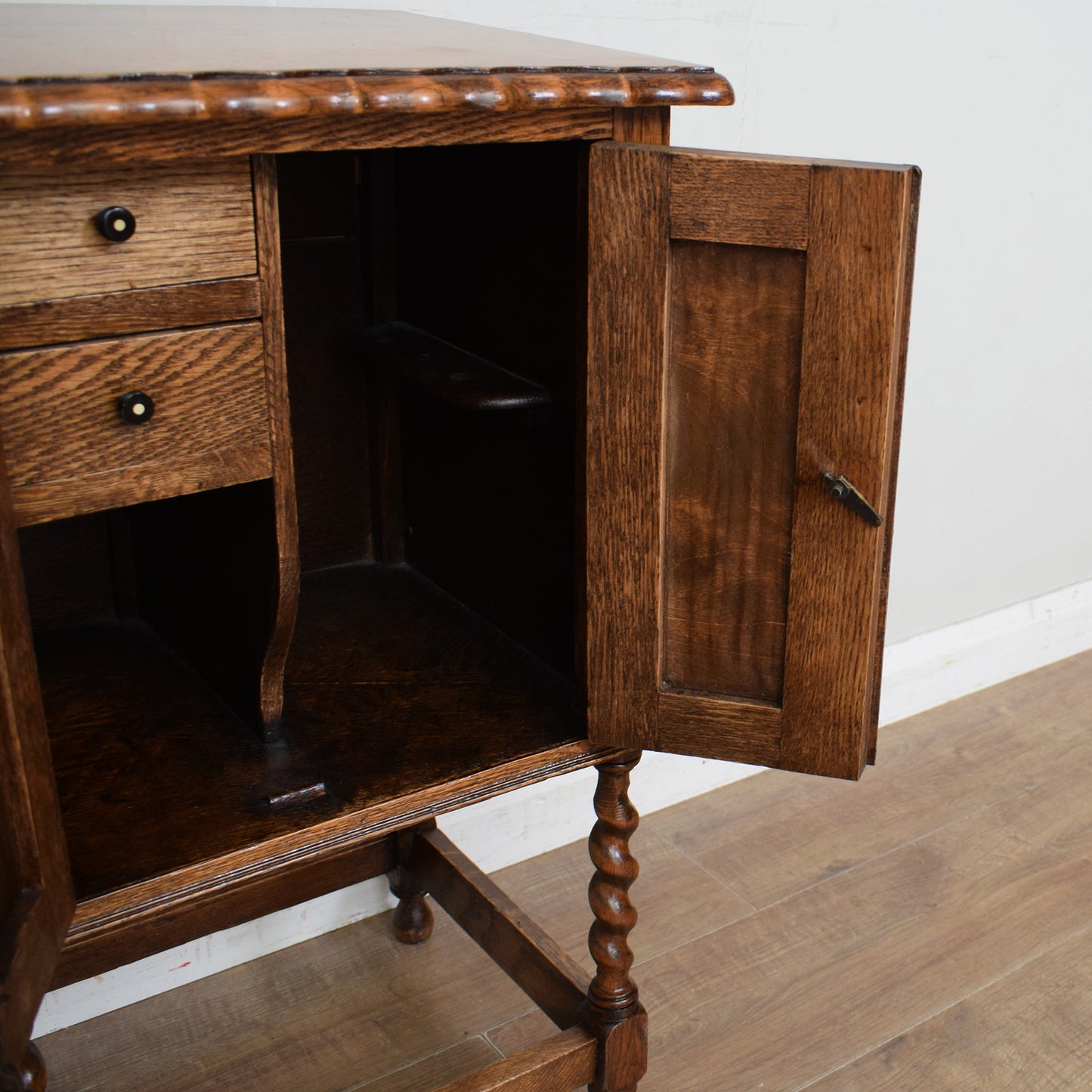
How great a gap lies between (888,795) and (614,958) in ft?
3.60

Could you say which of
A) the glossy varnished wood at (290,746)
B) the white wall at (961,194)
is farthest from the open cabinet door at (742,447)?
A: the white wall at (961,194)

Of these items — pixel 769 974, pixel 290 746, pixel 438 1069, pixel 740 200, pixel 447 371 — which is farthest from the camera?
pixel 769 974

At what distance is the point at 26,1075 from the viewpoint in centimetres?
103

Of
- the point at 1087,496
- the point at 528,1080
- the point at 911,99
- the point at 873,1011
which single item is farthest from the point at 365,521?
the point at 1087,496

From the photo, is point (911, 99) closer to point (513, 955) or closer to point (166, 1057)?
point (513, 955)

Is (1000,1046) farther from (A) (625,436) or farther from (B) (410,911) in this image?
(A) (625,436)

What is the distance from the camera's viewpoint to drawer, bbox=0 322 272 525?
101 centimetres

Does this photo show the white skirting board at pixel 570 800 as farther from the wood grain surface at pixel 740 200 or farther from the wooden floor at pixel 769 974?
the wood grain surface at pixel 740 200

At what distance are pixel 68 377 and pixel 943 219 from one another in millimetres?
1876

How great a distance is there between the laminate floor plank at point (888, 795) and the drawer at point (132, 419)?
56.0 inches

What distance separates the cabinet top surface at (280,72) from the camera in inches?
35.6

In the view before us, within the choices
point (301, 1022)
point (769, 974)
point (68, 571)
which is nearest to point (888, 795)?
point (769, 974)

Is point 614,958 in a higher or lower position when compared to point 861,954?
higher

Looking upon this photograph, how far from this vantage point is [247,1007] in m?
1.94
